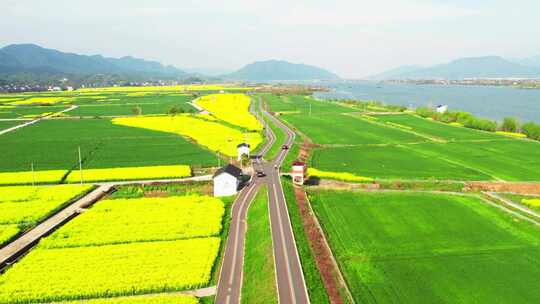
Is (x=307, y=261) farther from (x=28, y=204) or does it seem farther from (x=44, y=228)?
(x=28, y=204)

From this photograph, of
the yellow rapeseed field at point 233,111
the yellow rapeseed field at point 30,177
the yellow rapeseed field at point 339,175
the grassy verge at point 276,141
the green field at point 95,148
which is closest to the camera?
the yellow rapeseed field at point 30,177

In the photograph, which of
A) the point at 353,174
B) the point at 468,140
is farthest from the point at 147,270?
the point at 468,140

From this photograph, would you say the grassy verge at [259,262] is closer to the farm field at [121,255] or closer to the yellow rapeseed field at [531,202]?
the farm field at [121,255]

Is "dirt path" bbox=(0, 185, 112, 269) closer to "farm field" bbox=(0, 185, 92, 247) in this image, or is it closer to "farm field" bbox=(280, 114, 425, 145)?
"farm field" bbox=(0, 185, 92, 247)

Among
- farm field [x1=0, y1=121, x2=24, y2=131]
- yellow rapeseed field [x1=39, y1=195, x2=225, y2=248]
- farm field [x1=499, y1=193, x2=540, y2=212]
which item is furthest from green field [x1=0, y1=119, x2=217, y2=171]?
farm field [x1=499, y1=193, x2=540, y2=212]

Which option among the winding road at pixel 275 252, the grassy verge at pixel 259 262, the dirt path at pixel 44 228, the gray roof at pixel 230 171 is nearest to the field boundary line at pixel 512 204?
the winding road at pixel 275 252

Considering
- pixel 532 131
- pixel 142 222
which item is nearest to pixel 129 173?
pixel 142 222
